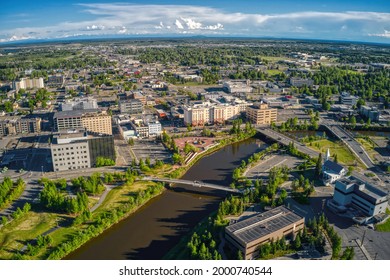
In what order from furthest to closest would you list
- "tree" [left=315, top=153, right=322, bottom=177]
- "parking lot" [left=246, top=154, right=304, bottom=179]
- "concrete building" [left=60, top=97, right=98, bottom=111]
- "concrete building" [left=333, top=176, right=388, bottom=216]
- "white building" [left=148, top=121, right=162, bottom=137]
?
1. "concrete building" [left=60, top=97, right=98, bottom=111]
2. "white building" [left=148, top=121, right=162, bottom=137]
3. "parking lot" [left=246, top=154, right=304, bottom=179]
4. "tree" [left=315, top=153, right=322, bottom=177]
5. "concrete building" [left=333, top=176, right=388, bottom=216]

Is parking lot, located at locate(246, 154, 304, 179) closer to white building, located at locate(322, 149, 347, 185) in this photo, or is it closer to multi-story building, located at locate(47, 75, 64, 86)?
white building, located at locate(322, 149, 347, 185)

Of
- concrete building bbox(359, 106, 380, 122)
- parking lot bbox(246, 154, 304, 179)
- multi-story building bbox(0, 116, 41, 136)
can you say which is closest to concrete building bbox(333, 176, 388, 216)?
parking lot bbox(246, 154, 304, 179)

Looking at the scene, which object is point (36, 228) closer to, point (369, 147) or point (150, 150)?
point (150, 150)

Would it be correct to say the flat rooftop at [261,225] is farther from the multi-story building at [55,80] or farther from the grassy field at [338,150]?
the multi-story building at [55,80]

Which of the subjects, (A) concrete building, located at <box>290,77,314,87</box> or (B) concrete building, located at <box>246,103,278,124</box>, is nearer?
(B) concrete building, located at <box>246,103,278,124</box>

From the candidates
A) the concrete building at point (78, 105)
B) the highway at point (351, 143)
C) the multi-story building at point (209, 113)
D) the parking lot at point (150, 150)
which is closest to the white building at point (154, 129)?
the parking lot at point (150, 150)

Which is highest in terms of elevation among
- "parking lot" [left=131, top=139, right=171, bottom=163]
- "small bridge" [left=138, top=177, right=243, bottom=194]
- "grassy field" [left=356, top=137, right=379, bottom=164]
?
"grassy field" [left=356, top=137, right=379, bottom=164]

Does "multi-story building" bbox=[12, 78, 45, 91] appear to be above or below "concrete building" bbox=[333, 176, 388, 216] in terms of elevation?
above
